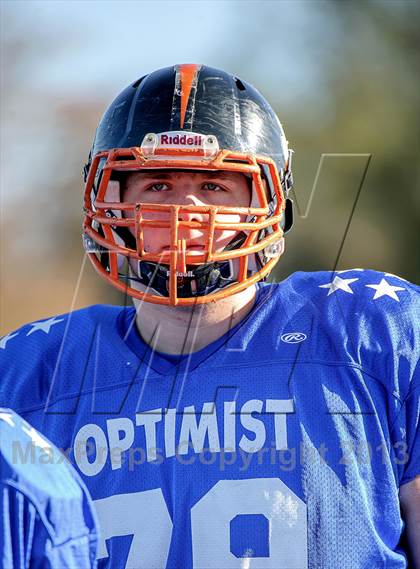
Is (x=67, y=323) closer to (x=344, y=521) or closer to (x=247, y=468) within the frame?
(x=247, y=468)

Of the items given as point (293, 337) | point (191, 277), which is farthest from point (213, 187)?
point (293, 337)

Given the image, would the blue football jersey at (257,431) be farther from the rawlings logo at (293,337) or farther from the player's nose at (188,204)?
the player's nose at (188,204)

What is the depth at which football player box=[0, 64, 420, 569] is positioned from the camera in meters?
2.12

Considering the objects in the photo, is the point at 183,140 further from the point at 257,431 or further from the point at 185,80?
the point at 257,431

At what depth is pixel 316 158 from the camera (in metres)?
7.44

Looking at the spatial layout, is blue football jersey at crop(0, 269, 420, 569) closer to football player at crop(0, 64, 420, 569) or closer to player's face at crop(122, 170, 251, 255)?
football player at crop(0, 64, 420, 569)

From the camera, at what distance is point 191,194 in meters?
2.38

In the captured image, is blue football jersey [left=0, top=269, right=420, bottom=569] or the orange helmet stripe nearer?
blue football jersey [left=0, top=269, right=420, bottom=569]

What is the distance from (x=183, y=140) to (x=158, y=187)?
133 mm

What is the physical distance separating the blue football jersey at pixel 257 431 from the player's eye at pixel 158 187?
1.19 ft

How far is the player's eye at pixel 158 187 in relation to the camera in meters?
2.43

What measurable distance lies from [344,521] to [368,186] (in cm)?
541

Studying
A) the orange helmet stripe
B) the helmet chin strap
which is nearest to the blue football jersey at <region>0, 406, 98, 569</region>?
the helmet chin strap

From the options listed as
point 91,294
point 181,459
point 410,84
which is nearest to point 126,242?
point 181,459
